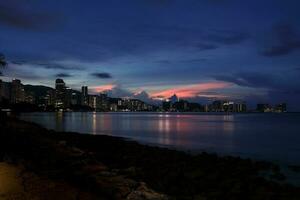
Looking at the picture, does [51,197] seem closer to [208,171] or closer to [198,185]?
[198,185]

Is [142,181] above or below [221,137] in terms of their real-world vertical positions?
above

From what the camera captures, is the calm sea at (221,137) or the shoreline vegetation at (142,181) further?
the calm sea at (221,137)

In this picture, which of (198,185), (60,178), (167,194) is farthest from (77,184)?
(198,185)

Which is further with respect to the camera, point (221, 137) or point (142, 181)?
point (221, 137)

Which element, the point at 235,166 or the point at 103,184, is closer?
the point at 103,184

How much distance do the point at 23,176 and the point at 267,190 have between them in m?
9.67

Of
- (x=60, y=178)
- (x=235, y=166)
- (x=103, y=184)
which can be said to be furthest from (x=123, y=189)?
(x=235, y=166)

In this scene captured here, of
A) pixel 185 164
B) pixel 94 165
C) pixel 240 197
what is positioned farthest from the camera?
pixel 185 164

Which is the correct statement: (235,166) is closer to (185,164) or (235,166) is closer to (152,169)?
(185,164)

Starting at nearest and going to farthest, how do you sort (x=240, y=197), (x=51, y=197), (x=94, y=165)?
(x=51, y=197)
(x=240, y=197)
(x=94, y=165)

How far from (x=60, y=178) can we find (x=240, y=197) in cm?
686

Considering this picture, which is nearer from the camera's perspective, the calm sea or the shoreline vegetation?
the shoreline vegetation

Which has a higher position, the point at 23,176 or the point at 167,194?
the point at 23,176

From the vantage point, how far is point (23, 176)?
44.9 feet
